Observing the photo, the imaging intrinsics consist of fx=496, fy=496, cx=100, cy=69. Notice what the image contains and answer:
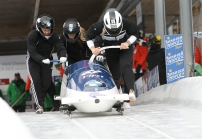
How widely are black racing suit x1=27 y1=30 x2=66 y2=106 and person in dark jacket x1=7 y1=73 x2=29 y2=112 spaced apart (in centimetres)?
625

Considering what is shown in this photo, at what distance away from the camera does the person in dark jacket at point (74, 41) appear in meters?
6.82

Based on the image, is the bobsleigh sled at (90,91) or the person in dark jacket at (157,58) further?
the person in dark jacket at (157,58)

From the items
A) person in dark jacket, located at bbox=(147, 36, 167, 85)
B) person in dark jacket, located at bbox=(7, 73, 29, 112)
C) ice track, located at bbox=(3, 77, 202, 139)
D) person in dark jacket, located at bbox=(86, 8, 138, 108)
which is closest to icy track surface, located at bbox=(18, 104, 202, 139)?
ice track, located at bbox=(3, 77, 202, 139)

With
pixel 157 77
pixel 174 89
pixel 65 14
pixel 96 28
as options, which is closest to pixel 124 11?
pixel 65 14

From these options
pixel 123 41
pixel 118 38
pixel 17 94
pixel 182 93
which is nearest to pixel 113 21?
pixel 118 38

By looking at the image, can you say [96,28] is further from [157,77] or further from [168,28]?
[168,28]

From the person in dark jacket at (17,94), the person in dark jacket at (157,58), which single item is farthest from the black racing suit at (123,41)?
the person in dark jacket at (17,94)

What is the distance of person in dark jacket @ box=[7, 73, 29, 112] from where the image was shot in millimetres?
13431

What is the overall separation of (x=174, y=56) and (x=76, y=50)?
7.16 ft

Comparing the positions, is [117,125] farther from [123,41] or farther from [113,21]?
[123,41]

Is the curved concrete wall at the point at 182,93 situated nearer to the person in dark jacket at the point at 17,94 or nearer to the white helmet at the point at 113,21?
the white helmet at the point at 113,21

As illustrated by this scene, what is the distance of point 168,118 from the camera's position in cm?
506

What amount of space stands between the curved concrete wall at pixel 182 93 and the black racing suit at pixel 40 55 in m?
1.80

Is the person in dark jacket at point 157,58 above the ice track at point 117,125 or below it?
above
